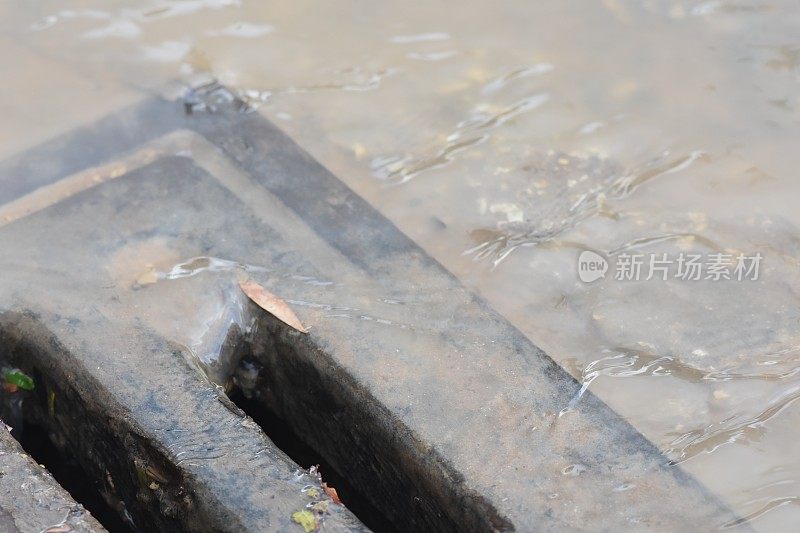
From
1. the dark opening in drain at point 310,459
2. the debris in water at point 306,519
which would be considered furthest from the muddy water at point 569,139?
the debris in water at point 306,519

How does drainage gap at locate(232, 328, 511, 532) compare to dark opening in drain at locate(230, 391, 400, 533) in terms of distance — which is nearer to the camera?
drainage gap at locate(232, 328, 511, 532)

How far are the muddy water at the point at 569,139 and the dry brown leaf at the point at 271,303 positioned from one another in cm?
56

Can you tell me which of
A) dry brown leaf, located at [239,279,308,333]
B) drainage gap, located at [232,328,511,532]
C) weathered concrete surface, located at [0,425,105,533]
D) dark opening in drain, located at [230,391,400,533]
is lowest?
dark opening in drain, located at [230,391,400,533]

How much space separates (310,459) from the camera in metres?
2.47

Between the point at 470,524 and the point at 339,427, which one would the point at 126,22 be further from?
the point at 470,524

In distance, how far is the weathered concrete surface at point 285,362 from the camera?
2.08 meters

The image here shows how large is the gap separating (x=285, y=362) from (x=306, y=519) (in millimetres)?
540

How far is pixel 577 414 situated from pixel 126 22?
243 centimetres

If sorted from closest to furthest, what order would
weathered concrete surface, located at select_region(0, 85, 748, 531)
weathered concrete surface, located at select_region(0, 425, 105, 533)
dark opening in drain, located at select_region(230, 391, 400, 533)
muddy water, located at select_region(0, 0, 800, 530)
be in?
1. weathered concrete surface, located at select_region(0, 425, 105, 533)
2. weathered concrete surface, located at select_region(0, 85, 748, 531)
3. dark opening in drain, located at select_region(230, 391, 400, 533)
4. muddy water, located at select_region(0, 0, 800, 530)

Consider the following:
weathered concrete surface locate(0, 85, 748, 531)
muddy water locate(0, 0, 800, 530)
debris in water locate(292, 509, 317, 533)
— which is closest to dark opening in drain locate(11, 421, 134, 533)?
weathered concrete surface locate(0, 85, 748, 531)

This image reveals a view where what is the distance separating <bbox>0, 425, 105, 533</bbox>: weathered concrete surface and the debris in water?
A: 40 cm

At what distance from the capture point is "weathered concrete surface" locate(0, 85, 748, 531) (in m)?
2.08

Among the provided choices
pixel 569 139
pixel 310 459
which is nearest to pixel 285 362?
pixel 310 459

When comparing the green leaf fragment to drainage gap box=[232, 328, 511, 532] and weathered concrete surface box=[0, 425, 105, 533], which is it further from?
drainage gap box=[232, 328, 511, 532]
